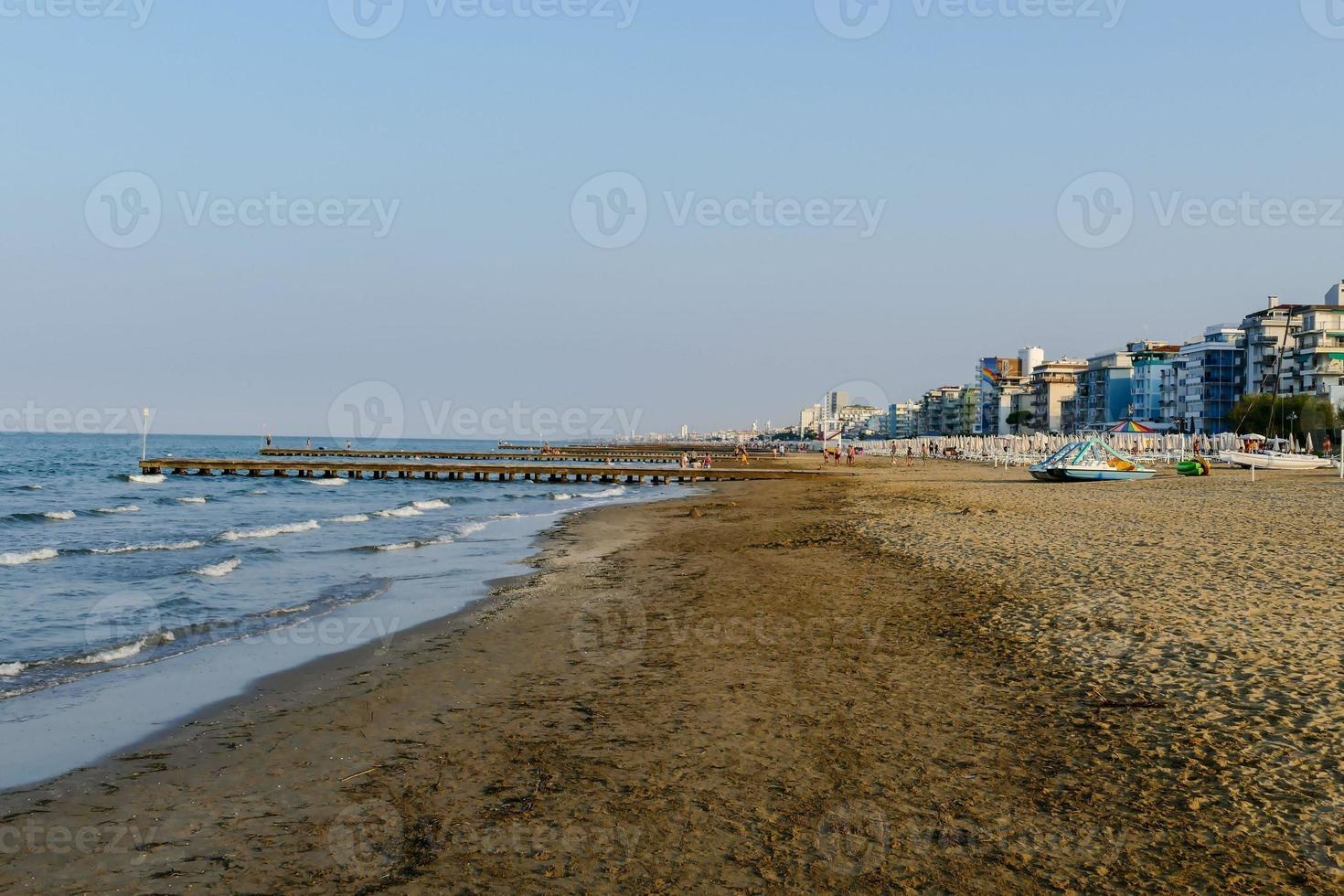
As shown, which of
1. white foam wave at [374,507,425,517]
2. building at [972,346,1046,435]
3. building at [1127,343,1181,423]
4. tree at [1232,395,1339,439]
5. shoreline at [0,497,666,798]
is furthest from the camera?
building at [972,346,1046,435]

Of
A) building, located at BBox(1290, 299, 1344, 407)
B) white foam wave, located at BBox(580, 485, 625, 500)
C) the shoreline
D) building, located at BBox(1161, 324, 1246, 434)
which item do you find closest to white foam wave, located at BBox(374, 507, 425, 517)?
white foam wave, located at BBox(580, 485, 625, 500)

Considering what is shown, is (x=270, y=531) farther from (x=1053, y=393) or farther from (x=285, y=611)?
(x=1053, y=393)

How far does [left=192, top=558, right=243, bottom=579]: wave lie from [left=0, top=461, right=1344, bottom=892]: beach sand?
8.48 metres

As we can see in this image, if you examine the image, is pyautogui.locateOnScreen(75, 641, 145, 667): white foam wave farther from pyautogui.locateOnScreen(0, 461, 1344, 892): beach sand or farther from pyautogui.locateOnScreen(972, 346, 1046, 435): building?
pyautogui.locateOnScreen(972, 346, 1046, 435): building

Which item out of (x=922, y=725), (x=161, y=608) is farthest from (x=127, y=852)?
(x=161, y=608)

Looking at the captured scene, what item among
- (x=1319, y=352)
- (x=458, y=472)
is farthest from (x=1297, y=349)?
(x=458, y=472)

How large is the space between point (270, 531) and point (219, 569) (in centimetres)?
927

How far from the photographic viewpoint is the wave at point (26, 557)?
20.9 meters

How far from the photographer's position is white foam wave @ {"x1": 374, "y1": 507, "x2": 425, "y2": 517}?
36781 mm

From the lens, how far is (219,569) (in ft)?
65.6

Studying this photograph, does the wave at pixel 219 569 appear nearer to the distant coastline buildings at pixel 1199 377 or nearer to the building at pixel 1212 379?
the distant coastline buildings at pixel 1199 377

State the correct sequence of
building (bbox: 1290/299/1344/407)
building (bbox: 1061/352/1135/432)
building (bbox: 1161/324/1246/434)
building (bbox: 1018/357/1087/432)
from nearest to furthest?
1. building (bbox: 1290/299/1344/407)
2. building (bbox: 1161/324/1246/434)
3. building (bbox: 1061/352/1135/432)
4. building (bbox: 1018/357/1087/432)

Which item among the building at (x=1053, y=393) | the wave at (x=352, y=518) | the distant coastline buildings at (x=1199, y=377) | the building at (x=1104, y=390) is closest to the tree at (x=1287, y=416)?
the distant coastline buildings at (x=1199, y=377)

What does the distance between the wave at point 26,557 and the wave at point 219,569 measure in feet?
14.3
